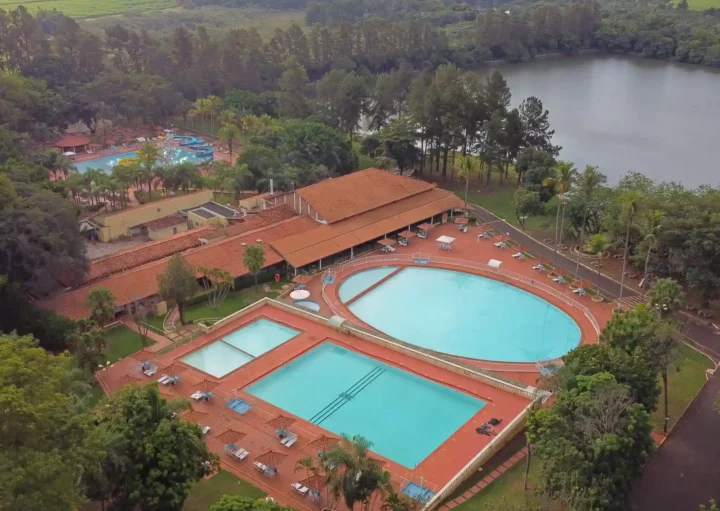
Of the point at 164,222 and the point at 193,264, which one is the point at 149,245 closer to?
the point at 193,264

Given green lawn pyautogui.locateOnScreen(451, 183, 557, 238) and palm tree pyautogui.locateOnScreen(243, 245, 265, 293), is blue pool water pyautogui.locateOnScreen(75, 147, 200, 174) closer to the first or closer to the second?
green lawn pyautogui.locateOnScreen(451, 183, 557, 238)

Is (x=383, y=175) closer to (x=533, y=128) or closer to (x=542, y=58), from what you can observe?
(x=533, y=128)

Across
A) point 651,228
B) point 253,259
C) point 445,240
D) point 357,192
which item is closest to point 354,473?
point 253,259

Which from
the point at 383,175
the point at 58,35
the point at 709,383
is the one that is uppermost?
the point at 58,35

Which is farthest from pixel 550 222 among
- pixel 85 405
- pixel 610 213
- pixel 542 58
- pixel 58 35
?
pixel 542 58

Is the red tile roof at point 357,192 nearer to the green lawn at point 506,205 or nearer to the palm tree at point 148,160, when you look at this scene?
the green lawn at point 506,205

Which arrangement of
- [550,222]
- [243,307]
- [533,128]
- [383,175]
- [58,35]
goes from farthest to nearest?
[58,35], [533,128], [383,175], [550,222], [243,307]

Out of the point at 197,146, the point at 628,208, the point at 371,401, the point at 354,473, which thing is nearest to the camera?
the point at 354,473

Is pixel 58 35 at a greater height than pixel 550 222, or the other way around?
pixel 58 35
